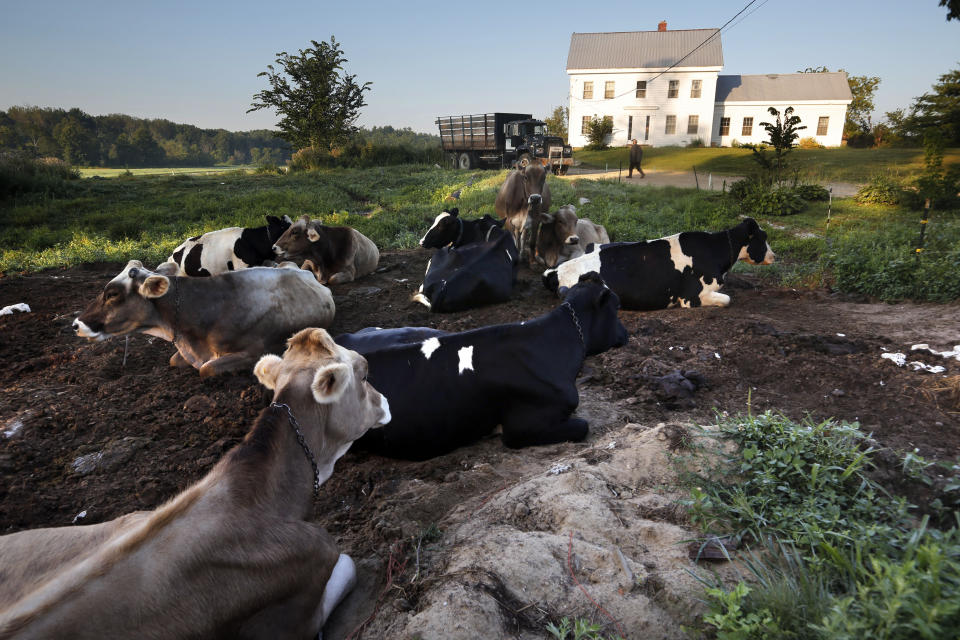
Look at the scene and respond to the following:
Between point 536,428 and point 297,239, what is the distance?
23.5ft

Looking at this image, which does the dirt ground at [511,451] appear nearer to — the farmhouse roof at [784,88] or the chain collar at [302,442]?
the chain collar at [302,442]

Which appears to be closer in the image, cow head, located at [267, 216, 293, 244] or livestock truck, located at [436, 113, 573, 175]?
cow head, located at [267, 216, 293, 244]

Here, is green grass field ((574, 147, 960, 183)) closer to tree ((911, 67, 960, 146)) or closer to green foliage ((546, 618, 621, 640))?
tree ((911, 67, 960, 146))

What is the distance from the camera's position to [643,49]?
151ft

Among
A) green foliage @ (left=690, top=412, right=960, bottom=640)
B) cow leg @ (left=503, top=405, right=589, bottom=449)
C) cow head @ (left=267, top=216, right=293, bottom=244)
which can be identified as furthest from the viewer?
cow head @ (left=267, top=216, right=293, bottom=244)

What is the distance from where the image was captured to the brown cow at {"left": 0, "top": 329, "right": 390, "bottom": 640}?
6.59 feet

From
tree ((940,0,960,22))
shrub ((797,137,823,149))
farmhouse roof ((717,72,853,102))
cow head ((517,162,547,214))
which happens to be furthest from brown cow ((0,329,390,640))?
farmhouse roof ((717,72,853,102))

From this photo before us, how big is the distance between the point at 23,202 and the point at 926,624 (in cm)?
2623

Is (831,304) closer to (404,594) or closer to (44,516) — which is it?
(404,594)

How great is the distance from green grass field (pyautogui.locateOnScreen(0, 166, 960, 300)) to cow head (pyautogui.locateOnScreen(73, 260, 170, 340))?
6.26 m

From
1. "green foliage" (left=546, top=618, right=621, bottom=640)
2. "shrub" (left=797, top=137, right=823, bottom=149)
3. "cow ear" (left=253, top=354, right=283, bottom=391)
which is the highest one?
"shrub" (left=797, top=137, right=823, bottom=149)

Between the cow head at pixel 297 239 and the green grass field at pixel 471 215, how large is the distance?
3428 millimetres

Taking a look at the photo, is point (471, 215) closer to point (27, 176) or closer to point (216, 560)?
point (216, 560)

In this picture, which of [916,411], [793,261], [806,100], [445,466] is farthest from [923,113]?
[445,466]
